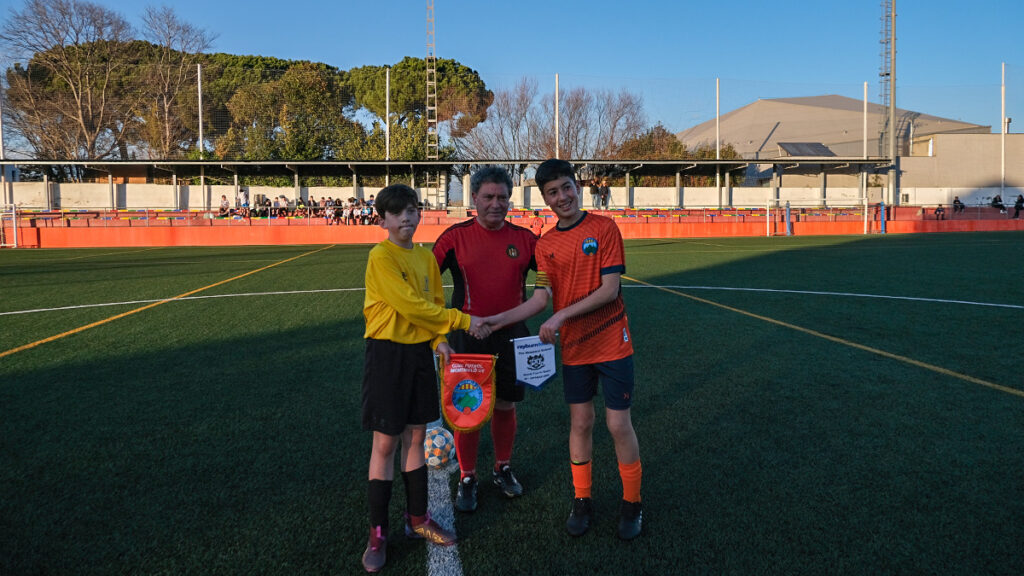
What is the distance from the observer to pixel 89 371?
5.07 metres

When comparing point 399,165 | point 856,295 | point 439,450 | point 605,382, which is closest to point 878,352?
point 856,295

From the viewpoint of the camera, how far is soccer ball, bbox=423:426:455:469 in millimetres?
3482

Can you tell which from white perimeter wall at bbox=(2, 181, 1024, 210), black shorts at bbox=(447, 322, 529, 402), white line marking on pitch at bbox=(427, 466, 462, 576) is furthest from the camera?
white perimeter wall at bbox=(2, 181, 1024, 210)

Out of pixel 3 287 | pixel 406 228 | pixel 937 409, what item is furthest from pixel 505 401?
pixel 3 287

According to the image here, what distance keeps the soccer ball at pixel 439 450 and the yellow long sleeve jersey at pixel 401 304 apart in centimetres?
111

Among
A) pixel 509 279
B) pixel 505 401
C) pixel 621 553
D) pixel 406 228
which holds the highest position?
pixel 406 228

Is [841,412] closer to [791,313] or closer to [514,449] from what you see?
[514,449]

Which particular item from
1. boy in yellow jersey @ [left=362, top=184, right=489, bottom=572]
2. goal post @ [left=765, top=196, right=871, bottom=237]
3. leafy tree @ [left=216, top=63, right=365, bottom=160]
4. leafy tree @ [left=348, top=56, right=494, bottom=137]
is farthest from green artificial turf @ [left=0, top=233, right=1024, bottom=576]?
leafy tree @ [left=348, top=56, right=494, bottom=137]

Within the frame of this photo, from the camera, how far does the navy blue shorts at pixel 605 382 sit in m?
2.59

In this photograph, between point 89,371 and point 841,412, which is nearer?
point 841,412

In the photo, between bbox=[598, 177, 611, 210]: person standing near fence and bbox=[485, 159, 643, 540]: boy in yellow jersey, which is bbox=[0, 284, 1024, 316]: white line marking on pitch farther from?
bbox=[598, 177, 611, 210]: person standing near fence

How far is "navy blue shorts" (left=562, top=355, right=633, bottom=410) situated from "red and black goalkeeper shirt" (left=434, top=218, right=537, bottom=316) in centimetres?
55

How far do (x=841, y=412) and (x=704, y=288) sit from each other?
20.5ft

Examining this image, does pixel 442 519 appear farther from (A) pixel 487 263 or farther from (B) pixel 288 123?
(B) pixel 288 123
